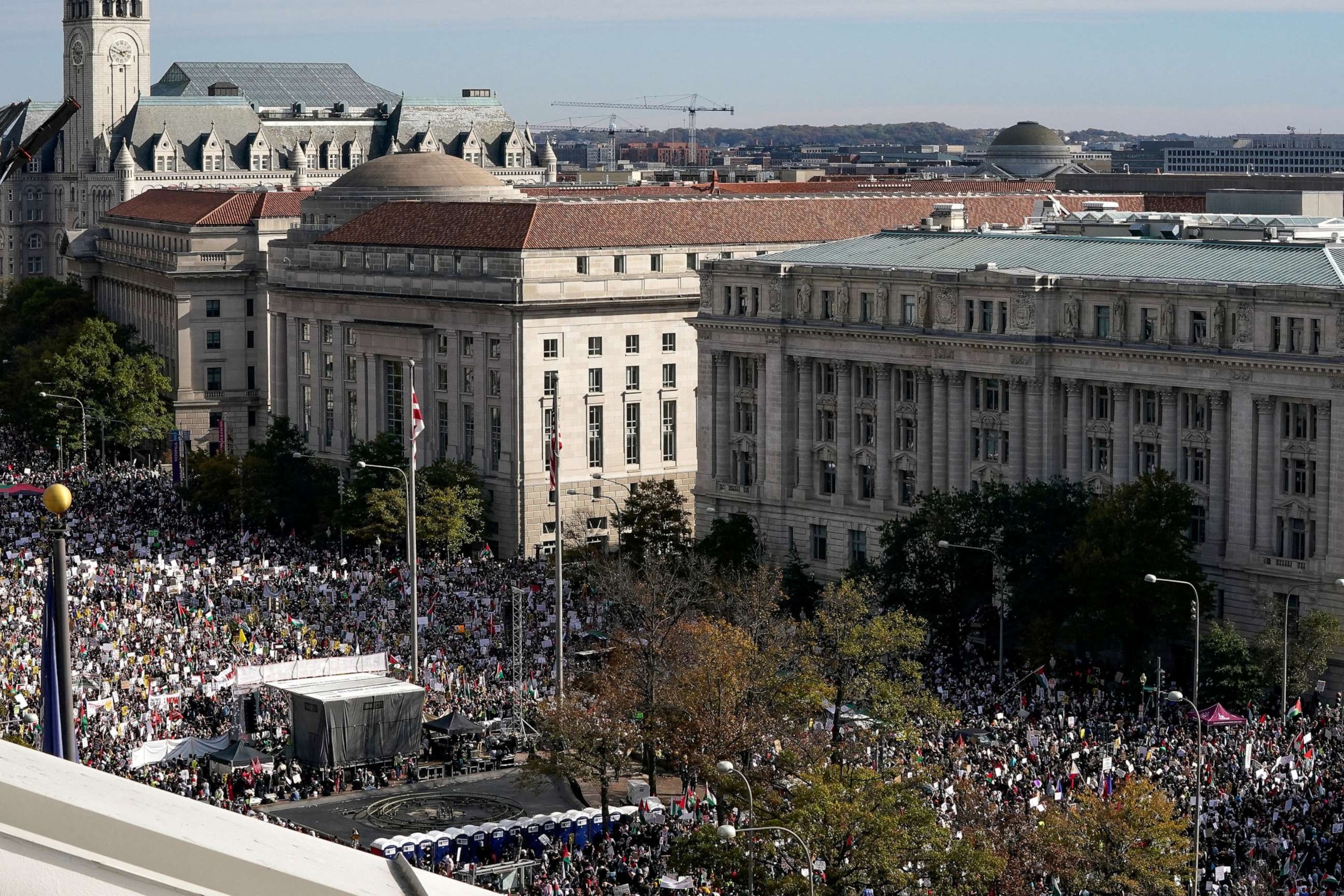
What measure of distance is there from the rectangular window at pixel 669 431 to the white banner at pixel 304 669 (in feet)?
180

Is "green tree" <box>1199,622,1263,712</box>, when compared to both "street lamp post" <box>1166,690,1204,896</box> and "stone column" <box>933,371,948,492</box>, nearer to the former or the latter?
"street lamp post" <box>1166,690,1204,896</box>

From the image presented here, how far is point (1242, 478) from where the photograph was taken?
92812 mm

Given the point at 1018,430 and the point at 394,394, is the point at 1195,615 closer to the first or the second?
the point at 1018,430

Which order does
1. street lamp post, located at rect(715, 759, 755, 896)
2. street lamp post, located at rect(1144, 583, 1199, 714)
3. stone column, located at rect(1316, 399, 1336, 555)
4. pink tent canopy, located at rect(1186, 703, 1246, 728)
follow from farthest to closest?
stone column, located at rect(1316, 399, 1336, 555) → pink tent canopy, located at rect(1186, 703, 1246, 728) → street lamp post, located at rect(1144, 583, 1199, 714) → street lamp post, located at rect(715, 759, 755, 896)

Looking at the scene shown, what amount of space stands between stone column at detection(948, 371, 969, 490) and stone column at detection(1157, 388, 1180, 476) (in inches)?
456

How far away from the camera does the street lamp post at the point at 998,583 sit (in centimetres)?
8825

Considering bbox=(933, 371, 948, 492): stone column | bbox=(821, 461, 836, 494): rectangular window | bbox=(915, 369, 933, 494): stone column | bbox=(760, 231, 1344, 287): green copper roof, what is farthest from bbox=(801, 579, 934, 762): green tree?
bbox=(821, 461, 836, 494): rectangular window

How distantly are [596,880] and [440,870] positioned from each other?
4.06 metres

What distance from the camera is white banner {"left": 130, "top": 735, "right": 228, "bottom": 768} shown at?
227ft

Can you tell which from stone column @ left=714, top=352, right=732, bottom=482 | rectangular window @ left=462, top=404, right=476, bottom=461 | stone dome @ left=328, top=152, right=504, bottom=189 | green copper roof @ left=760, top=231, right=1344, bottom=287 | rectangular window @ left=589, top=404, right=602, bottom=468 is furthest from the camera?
stone dome @ left=328, top=152, right=504, bottom=189

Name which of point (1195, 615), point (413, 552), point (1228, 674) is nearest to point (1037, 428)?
point (1228, 674)

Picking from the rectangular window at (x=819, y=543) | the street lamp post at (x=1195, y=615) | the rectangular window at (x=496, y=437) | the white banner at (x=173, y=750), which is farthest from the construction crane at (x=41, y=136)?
the rectangular window at (x=496, y=437)

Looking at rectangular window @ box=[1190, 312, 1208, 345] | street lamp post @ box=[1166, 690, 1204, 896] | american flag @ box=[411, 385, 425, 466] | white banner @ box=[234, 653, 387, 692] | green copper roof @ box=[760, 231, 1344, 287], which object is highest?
green copper roof @ box=[760, 231, 1344, 287]

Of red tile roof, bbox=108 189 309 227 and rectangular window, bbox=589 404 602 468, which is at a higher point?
red tile roof, bbox=108 189 309 227
